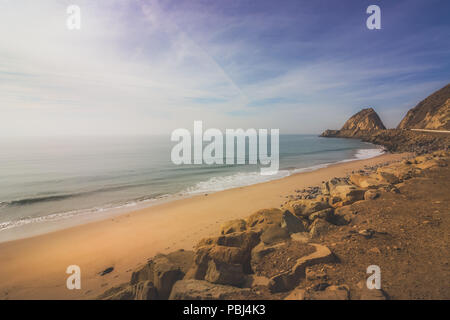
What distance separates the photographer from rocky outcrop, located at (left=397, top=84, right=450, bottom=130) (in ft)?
191

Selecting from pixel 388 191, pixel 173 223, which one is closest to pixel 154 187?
pixel 173 223

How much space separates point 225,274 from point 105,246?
23.2 feet

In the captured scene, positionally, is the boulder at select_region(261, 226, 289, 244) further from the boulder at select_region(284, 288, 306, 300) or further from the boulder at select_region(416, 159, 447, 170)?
the boulder at select_region(416, 159, 447, 170)

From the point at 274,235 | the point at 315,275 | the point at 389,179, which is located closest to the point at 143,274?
the point at 274,235

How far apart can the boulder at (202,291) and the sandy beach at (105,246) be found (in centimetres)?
310

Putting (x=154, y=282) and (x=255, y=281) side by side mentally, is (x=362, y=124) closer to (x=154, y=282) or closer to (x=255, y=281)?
(x=255, y=281)

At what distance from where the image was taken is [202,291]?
389 cm

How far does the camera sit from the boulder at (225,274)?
4191 millimetres

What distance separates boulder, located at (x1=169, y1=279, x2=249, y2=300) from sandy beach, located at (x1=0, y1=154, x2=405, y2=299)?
3098 millimetres

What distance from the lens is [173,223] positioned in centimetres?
1054
